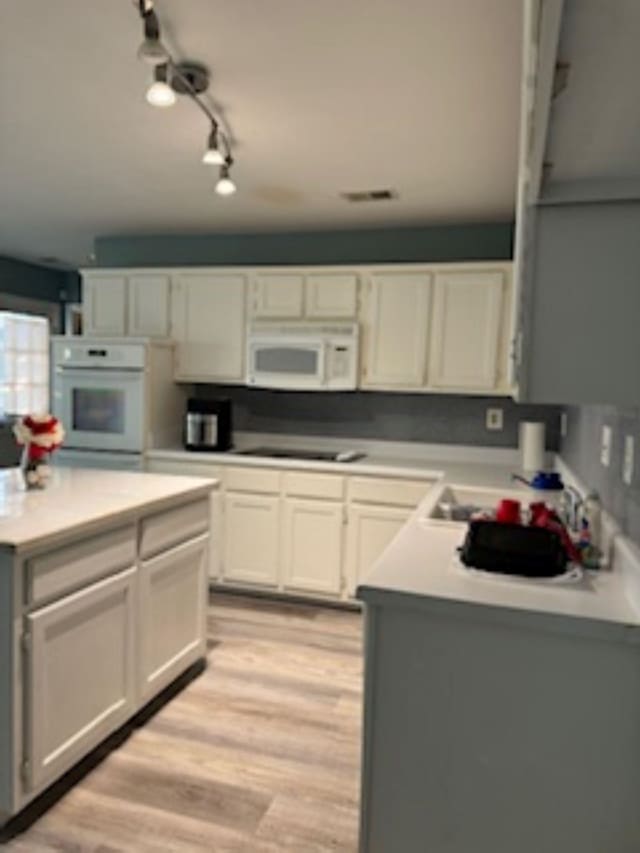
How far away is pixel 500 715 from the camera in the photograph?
1368mm

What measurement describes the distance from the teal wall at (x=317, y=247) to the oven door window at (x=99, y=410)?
114 centimetres

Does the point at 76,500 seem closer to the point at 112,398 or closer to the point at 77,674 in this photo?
the point at 77,674

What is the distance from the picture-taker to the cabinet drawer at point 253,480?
12.1 feet

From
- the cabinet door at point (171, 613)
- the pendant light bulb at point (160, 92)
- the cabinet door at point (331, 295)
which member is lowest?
the cabinet door at point (171, 613)

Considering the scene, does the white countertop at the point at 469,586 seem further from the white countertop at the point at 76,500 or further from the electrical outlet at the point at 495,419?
the electrical outlet at the point at 495,419

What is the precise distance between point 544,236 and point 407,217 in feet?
8.43

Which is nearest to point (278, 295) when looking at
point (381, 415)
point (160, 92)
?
point (381, 415)

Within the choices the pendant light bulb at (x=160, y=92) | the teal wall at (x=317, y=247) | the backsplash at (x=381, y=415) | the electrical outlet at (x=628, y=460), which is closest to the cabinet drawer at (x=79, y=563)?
the pendant light bulb at (x=160, y=92)

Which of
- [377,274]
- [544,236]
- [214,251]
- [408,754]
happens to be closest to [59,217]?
[214,251]

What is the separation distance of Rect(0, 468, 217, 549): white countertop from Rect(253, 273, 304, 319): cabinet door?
63.1 inches

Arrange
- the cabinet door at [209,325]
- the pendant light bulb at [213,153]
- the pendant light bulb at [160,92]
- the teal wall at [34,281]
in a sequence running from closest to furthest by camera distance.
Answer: the pendant light bulb at [160,92]
the pendant light bulb at [213,153]
the cabinet door at [209,325]
the teal wall at [34,281]

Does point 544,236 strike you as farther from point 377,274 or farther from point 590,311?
point 377,274

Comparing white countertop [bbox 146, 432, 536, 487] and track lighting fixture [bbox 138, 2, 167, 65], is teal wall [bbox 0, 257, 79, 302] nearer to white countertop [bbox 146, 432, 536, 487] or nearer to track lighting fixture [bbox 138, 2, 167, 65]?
white countertop [bbox 146, 432, 536, 487]

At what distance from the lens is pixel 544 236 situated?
130 cm
